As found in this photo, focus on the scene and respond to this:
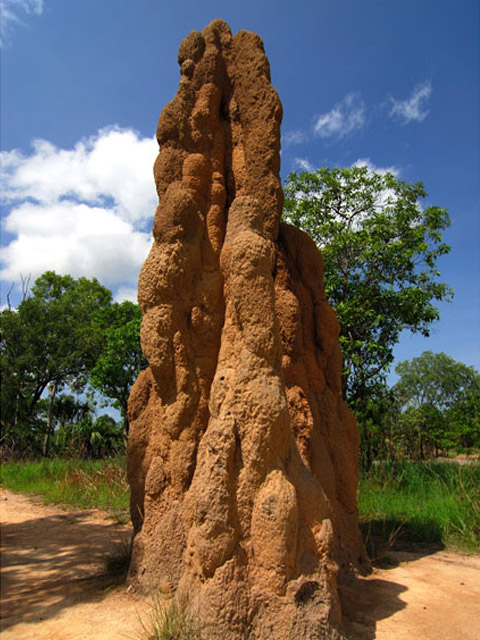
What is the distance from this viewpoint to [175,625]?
99.1 inches

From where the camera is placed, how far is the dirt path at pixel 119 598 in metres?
2.88

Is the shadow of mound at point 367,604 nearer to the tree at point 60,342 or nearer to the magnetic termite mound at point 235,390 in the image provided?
the magnetic termite mound at point 235,390

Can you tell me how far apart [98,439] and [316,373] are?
1138cm

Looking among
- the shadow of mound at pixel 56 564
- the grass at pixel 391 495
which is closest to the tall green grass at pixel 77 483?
the grass at pixel 391 495

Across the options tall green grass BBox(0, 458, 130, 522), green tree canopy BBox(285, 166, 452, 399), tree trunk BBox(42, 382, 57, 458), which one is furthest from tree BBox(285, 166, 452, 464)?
tree trunk BBox(42, 382, 57, 458)

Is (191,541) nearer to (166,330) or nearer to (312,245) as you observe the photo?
(166,330)

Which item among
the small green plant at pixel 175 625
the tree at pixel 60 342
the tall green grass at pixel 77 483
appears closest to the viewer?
the small green plant at pixel 175 625

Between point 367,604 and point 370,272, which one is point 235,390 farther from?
point 370,272

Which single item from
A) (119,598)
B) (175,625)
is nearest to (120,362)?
(119,598)

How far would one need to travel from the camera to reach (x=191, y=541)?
2.93m

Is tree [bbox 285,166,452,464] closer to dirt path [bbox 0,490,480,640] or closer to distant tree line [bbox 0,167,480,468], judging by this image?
distant tree line [bbox 0,167,480,468]

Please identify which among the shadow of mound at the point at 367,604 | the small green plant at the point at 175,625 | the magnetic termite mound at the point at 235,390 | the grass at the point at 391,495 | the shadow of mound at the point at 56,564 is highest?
the magnetic termite mound at the point at 235,390

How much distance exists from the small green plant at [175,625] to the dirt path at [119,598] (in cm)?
18

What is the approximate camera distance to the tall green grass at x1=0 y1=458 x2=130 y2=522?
23.7 feet
